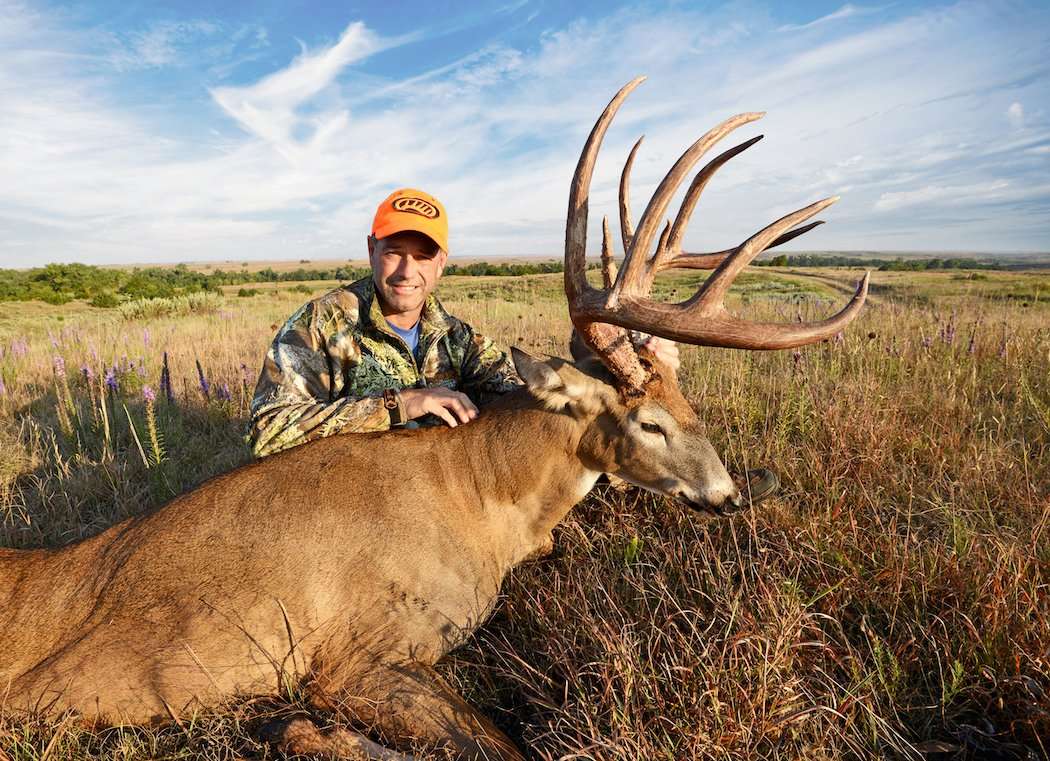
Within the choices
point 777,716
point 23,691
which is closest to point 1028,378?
point 777,716

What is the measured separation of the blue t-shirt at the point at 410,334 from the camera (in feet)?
14.0

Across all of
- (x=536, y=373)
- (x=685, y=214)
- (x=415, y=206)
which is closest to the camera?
(x=536, y=373)

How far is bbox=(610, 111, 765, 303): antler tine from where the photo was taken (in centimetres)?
272

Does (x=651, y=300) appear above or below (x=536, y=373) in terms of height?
above

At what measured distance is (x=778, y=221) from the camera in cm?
270

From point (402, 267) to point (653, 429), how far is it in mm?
2001

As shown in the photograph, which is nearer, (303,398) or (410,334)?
(303,398)

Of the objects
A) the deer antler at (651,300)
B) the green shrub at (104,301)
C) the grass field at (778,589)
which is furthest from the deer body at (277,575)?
the green shrub at (104,301)

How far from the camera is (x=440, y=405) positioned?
3447 mm

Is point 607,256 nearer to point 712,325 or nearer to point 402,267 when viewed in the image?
point 712,325

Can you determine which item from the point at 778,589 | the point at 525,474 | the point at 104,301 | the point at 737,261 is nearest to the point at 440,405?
the point at 525,474

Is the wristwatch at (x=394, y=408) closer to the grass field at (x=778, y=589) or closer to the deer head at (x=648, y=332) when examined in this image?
the deer head at (x=648, y=332)

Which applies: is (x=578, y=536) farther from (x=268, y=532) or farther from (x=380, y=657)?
(x=268, y=532)

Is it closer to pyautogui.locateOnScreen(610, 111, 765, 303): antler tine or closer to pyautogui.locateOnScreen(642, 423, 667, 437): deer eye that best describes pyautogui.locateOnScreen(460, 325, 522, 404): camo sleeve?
pyautogui.locateOnScreen(642, 423, 667, 437): deer eye
